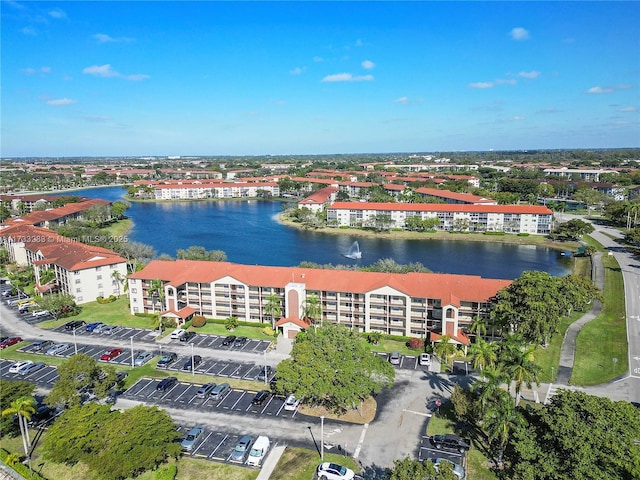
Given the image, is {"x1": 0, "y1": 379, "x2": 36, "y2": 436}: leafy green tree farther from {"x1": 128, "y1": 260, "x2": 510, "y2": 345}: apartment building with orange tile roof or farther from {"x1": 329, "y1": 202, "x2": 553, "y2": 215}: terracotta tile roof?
{"x1": 329, "y1": 202, "x2": 553, "y2": 215}: terracotta tile roof

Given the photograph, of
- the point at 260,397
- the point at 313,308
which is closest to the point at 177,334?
the point at 313,308

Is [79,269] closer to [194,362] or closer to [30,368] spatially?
[30,368]

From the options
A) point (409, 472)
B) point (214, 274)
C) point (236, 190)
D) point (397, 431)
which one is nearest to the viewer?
point (409, 472)

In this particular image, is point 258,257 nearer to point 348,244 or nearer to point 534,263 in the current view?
point 348,244

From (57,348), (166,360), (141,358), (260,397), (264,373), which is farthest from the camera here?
(57,348)

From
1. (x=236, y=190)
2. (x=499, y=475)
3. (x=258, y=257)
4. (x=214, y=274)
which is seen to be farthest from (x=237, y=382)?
(x=236, y=190)

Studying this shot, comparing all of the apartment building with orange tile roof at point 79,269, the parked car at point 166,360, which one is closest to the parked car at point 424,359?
the parked car at point 166,360
